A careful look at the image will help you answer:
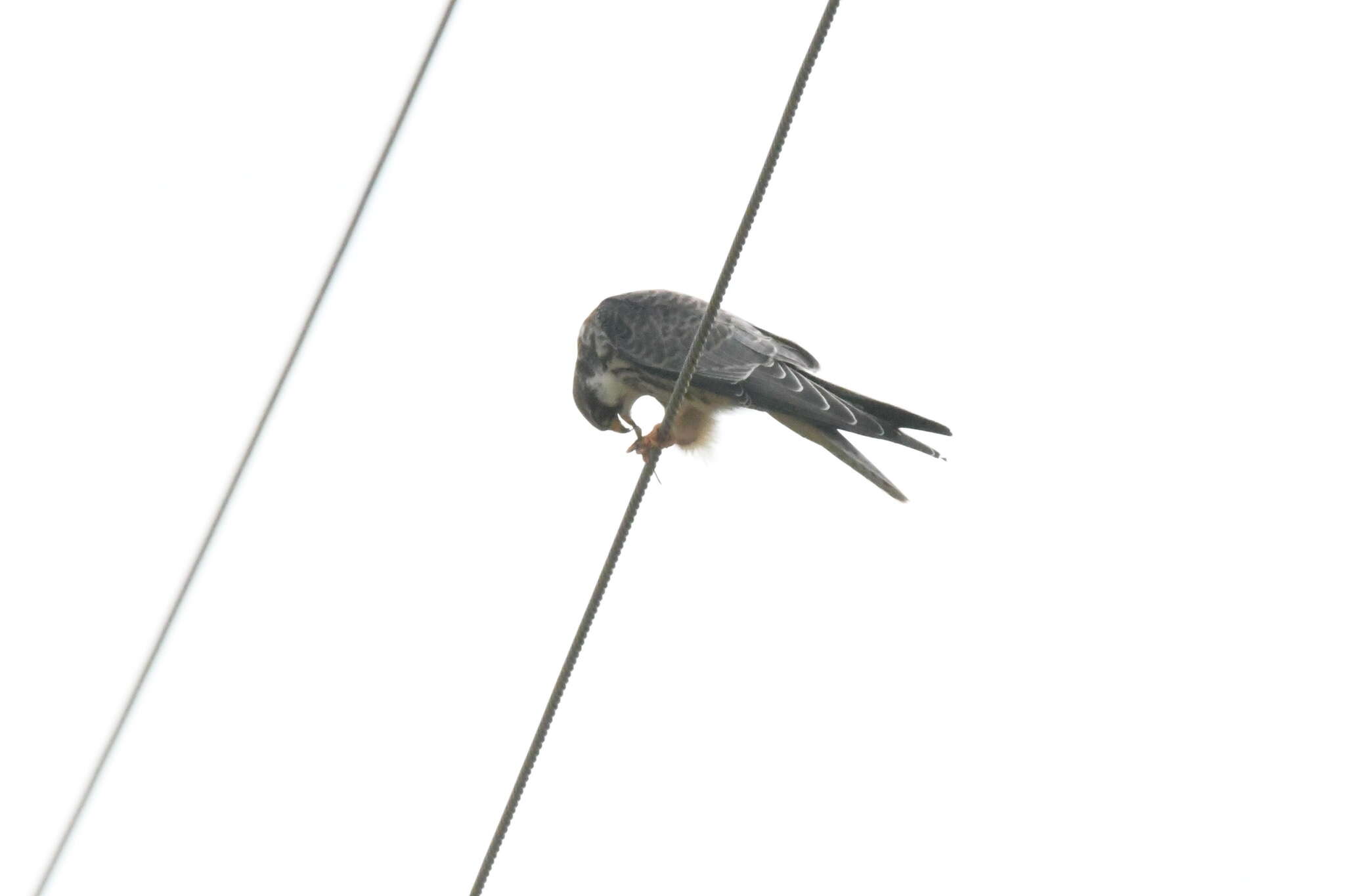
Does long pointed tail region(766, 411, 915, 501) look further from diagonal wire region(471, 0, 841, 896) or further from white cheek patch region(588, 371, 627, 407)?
diagonal wire region(471, 0, 841, 896)

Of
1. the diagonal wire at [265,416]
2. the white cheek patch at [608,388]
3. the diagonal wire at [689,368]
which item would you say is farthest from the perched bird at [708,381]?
the diagonal wire at [265,416]

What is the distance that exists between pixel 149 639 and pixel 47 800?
25.2 inches

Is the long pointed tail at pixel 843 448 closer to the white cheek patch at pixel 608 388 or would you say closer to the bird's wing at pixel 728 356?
the bird's wing at pixel 728 356

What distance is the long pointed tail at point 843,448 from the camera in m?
2.14

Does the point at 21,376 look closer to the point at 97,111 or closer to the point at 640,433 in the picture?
the point at 97,111

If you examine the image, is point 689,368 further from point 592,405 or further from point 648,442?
point 592,405

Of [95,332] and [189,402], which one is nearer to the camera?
[95,332]

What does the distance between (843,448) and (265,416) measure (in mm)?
2904

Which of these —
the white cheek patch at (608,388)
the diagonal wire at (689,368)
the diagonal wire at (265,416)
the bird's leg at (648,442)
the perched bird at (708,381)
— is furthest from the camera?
the diagonal wire at (265,416)

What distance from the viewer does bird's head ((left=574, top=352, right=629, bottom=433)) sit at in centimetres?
275

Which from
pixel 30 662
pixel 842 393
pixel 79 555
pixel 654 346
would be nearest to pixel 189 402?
pixel 79 555

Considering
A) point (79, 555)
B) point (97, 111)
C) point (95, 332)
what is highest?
point (97, 111)

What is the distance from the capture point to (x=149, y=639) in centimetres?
433

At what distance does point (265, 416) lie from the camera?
4.41 metres
